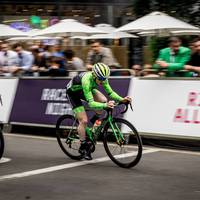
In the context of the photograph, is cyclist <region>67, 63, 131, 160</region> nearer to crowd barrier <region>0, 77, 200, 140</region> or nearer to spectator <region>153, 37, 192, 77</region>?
crowd barrier <region>0, 77, 200, 140</region>

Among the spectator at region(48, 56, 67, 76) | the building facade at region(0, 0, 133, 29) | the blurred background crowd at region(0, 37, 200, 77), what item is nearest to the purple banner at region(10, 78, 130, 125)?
the spectator at region(48, 56, 67, 76)

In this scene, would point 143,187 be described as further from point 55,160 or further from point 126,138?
point 55,160

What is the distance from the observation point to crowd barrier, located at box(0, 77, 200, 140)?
1066 centimetres

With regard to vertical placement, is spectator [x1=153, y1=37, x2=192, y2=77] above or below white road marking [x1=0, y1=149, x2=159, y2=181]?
above

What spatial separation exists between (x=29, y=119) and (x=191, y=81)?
13.0 ft

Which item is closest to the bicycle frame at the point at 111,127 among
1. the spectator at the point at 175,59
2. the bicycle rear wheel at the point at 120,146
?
the bicycle rear wheel at the point at 120,146

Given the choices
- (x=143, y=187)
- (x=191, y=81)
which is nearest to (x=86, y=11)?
(x=191, y=81)

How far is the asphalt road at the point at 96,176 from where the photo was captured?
718 cm

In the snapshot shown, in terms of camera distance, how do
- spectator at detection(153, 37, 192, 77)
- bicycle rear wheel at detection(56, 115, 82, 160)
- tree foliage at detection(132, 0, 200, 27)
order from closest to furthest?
bicycle rear wheel at detection(56, 115, 82, 160) → spectator at detection(153, 37, 192, 77) → tree foliage at detection(132, 0, 200, 27)

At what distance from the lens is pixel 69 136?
988cm

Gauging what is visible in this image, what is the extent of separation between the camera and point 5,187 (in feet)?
24.8

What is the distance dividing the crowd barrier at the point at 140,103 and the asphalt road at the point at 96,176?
1.86 ft

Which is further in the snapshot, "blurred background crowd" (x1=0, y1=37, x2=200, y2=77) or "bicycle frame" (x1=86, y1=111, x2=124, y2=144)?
"blurred background crowd" (x1=0, y1=37, x2=200, y2=77)

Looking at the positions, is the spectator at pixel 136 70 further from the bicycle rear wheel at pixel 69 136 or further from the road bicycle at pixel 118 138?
the road bicycle at pixel 118 138
